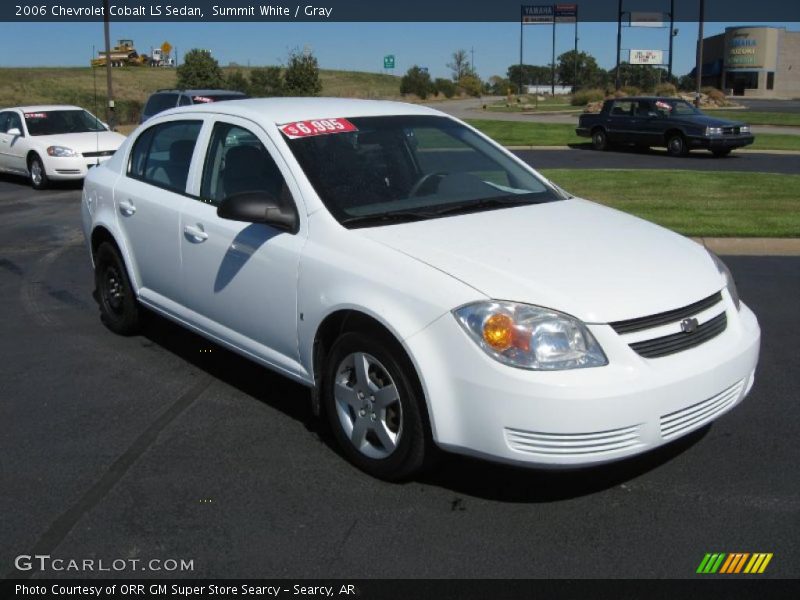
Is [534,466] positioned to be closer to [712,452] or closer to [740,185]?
[712,452]

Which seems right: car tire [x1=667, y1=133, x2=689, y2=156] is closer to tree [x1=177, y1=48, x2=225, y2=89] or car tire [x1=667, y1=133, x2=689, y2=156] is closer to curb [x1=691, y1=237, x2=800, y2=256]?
curb [x1=691, y1=237, x2=800, y2=256]

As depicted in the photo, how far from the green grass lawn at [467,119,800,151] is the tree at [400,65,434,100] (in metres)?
35.1

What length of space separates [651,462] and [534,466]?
0.94m

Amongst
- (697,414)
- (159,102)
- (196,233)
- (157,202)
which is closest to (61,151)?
(159,102)

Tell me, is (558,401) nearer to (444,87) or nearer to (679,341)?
(679,341)

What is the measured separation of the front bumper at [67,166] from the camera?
16203 mm

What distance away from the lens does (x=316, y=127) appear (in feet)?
16.5

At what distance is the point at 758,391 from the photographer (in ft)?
17.6

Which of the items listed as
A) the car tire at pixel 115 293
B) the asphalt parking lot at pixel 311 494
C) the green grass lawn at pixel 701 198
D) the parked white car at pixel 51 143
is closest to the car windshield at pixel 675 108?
the green grass lawn at pixel 701 198

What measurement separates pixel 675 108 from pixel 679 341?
2192 centimetres

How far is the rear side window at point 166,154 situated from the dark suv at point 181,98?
40.7 ft

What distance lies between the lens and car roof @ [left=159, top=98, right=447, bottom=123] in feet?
16.9

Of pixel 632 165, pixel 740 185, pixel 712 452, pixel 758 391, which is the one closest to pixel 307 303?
pixel 712 452

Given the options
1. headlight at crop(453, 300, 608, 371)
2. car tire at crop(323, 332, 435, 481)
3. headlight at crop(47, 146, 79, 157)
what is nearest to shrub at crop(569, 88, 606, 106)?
headlight at crop(47, 146, 79, 157)
